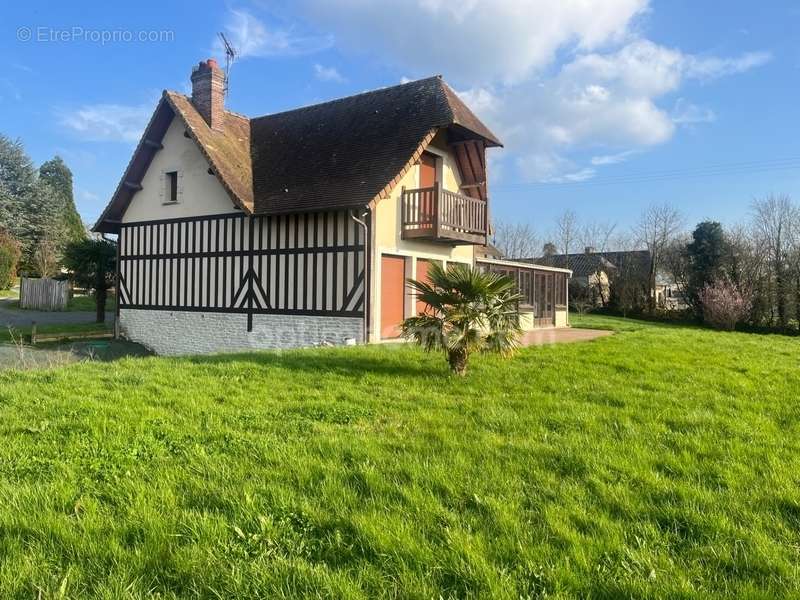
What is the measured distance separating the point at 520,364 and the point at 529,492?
5.08 m

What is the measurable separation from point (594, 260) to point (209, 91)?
95.3ft

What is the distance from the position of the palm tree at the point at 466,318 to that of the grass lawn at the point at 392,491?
2.90 ft

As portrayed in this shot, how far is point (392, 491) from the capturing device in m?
3.36

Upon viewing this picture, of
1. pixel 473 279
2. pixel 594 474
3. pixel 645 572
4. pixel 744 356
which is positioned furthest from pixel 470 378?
pixel 744 356

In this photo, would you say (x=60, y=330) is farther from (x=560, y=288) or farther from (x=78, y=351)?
(x=560, y=288)

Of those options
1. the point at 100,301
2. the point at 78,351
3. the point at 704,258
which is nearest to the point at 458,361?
the point at 78,351

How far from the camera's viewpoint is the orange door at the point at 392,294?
13148 millimetres

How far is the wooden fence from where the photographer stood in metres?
26.2

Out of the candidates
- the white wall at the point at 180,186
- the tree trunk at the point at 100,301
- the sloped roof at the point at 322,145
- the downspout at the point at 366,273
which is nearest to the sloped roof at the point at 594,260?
the sloped roof at the point at 322,145

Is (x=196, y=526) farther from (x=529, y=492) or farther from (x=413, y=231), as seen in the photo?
(x=413, y=231)

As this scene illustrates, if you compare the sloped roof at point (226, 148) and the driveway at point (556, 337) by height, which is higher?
the sloped roof at point (226, 148)

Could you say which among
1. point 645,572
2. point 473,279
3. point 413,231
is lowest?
point 645,572

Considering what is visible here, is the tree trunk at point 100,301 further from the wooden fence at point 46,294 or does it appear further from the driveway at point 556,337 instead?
the driveway at point 556,337

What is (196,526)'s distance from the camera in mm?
2879
